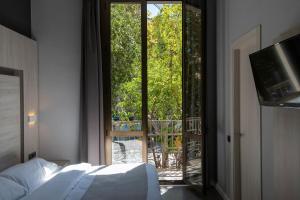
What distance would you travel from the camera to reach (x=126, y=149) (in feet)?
13.9

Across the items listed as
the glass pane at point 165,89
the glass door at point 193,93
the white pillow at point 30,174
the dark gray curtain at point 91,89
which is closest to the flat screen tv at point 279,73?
the glass door at point 193,93

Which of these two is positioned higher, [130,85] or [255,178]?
[130,85]

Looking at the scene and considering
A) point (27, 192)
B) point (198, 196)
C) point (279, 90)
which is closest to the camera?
point (279, 90)

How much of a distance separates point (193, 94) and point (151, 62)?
4.86ft

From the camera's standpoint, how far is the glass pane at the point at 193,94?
3750 millimetres

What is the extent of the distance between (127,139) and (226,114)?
151 cm

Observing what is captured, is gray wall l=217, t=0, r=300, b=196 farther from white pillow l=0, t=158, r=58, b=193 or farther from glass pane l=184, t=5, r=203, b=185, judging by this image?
white pillow l=0, t=158, r=58, b=193

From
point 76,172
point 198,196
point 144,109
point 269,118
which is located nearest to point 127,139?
point 144,109

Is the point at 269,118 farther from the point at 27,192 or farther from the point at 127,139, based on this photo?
the point at 127,139

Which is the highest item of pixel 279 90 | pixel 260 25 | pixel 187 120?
pixel 260 25

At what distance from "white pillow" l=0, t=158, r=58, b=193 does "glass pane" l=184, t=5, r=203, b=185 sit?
192cm

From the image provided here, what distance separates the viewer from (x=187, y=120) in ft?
13.3

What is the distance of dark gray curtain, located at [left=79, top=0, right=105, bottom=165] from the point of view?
3938mm

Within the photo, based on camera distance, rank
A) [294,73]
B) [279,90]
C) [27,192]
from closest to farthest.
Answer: [294,73]
[279,90]
[27,192]
